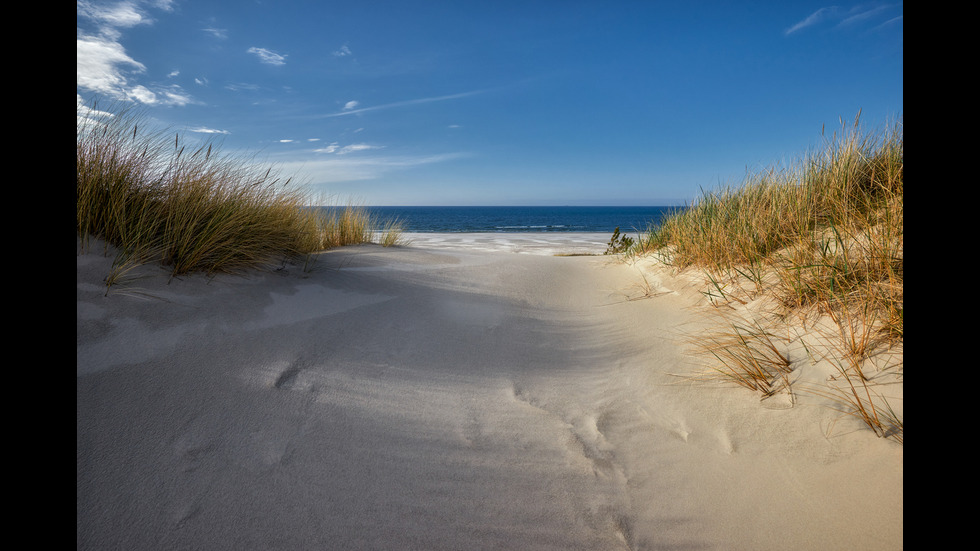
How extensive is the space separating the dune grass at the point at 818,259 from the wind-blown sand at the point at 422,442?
24 cm

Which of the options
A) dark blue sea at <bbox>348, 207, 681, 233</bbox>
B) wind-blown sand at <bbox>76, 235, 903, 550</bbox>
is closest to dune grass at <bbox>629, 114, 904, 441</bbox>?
wind-blown sand at <bbox>76, 235, 903, 550</bbox>

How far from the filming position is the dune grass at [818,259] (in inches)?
76.0

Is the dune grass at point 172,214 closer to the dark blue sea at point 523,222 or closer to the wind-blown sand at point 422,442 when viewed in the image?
the wind-blown sand at point 422,442

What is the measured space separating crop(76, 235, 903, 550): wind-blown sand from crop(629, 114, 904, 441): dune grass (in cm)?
24

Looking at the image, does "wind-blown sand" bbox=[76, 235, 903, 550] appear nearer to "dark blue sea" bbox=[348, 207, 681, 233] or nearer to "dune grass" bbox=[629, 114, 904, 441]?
"dune grass" bbox=[629, 114, 904, 441]

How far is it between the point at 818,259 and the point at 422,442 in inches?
102

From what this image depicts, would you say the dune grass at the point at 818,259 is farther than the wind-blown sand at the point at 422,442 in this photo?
Yes

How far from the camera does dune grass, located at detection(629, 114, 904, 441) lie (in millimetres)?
1930

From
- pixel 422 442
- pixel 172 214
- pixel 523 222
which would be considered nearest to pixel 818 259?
pixel 422 442

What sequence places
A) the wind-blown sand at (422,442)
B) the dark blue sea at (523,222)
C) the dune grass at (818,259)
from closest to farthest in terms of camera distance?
the wind-blown sand at (422,442)
the dune grass at (818,259)
the dark blue sea at (523,222)

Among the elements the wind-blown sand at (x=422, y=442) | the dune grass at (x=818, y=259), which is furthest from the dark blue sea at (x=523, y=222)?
the wind-blown sand at (x=422, y=442)

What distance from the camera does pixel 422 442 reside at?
1752 millimetres

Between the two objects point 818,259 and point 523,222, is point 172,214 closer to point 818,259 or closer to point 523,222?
point 818,259
